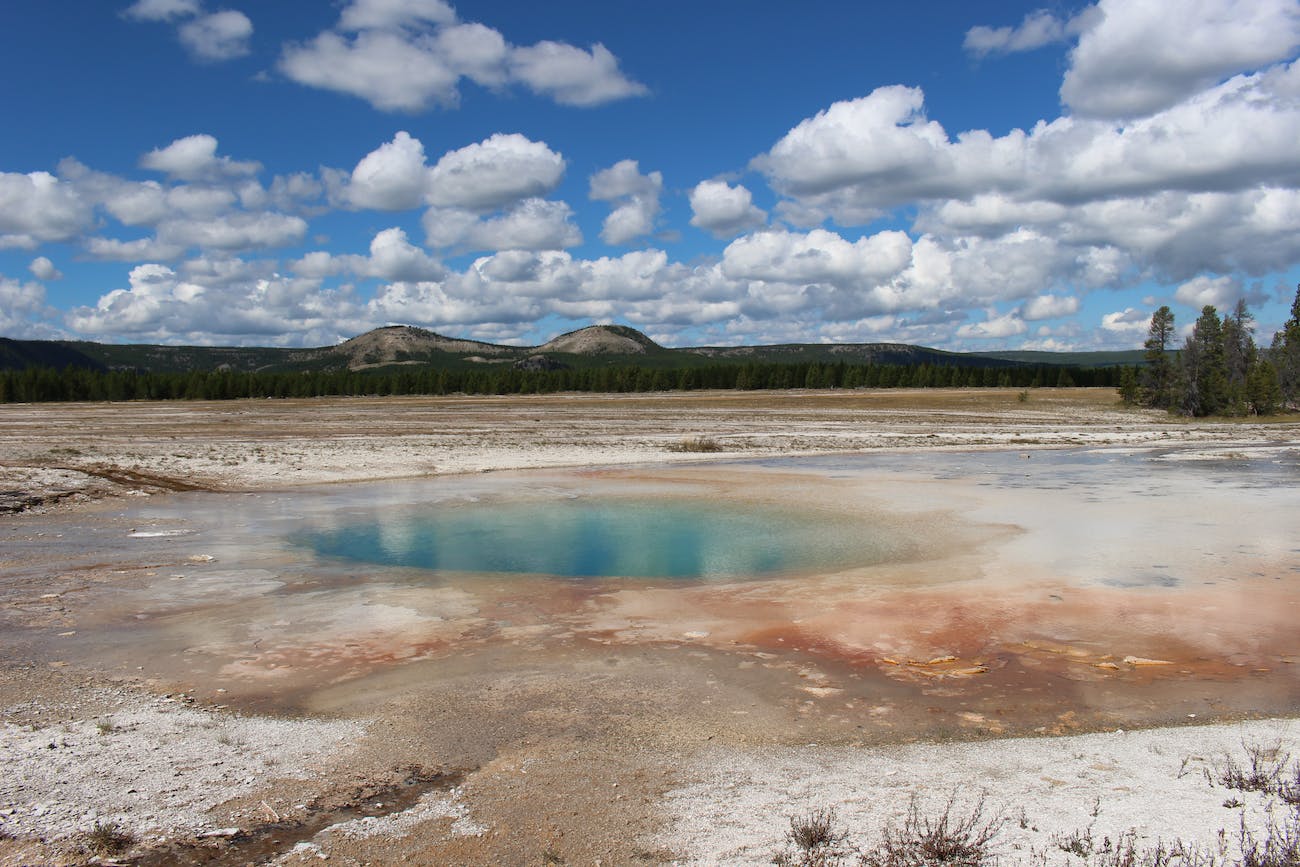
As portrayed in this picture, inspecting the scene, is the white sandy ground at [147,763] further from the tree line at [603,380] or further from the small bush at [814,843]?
the tree line at [603,380]

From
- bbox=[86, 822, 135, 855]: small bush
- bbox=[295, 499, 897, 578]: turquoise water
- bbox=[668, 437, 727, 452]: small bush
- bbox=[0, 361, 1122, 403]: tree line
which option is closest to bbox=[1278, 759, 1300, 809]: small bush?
bbox=[86, 822, 135, 855]: small bush

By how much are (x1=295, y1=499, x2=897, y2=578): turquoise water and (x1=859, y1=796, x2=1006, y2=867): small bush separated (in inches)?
361

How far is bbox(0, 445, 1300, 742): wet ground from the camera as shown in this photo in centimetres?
872

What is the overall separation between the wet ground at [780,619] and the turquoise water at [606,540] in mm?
343

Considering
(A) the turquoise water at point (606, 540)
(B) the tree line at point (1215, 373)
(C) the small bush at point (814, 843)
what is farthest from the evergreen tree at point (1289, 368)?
(C) the small bush at point (814, 843)

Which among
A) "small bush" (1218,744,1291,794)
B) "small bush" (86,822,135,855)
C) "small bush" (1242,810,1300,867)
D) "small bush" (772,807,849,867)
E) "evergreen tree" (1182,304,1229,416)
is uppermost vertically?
"evergreen tree" (1182,304,1229,416)

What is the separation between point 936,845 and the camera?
17.7ft

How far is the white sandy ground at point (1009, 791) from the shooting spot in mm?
5688

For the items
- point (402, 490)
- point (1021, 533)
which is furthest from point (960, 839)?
point (402, 490)

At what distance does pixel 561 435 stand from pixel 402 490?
2497 centimetres

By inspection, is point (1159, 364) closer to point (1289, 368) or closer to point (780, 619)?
point (1289, 368)

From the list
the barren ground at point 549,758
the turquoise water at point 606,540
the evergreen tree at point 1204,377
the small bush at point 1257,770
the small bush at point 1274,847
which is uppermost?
the evergreen tree at point 1204,377

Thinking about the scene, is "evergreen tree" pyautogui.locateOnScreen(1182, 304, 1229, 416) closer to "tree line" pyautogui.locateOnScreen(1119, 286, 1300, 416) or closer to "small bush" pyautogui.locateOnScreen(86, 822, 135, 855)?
"tree line" pyautogui.locateOnScreen(1119, 286, 1300, 416)

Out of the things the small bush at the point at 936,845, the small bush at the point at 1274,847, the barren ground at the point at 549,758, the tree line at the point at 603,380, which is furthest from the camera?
the tree line at the point at 603,380
